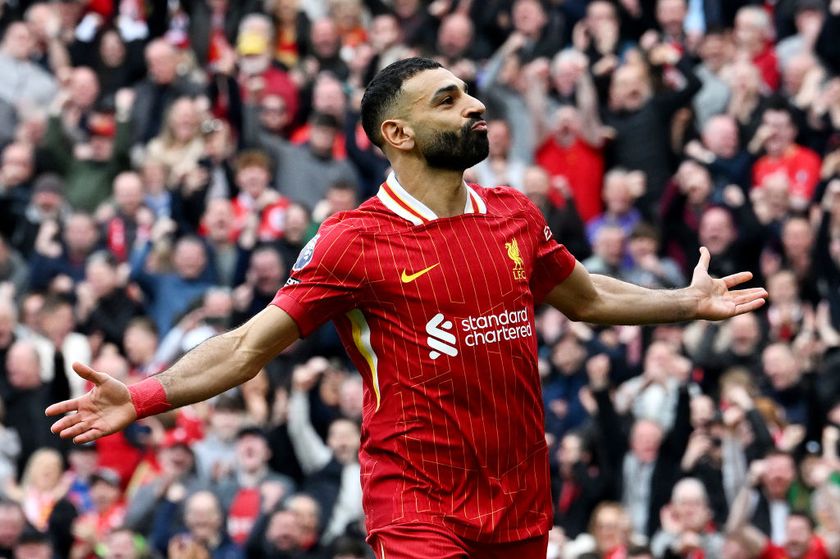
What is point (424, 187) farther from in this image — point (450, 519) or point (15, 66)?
point (15, 66)

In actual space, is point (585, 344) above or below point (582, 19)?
below

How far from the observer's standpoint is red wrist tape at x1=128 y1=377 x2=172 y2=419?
21.7ft

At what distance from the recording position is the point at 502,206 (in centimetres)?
725

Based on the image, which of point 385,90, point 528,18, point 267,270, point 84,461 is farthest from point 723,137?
point 385,90

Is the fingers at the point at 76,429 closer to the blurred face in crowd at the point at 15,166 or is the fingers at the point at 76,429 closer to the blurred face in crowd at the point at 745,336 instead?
the blurred face in crowd at the point at 745,336

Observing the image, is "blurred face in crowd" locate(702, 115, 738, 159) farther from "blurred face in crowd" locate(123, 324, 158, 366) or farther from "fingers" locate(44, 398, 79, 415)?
"fingers" locate(44, 398, 79, 415)

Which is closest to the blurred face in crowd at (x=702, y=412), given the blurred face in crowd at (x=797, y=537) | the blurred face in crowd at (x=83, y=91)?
the blurred face in crowd at (x=797, y=537)

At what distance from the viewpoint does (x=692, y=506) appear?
38.5ft

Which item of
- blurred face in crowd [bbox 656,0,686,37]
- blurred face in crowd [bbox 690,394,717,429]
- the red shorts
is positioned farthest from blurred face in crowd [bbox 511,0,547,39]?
the red shorts

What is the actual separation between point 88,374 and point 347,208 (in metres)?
7.85

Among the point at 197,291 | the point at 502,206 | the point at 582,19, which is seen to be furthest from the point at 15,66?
the point at 502,206

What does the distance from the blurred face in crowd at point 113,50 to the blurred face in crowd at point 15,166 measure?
1.41 meters

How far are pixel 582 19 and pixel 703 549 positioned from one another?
19.0 feet

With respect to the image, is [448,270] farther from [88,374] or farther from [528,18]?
[528,18]
